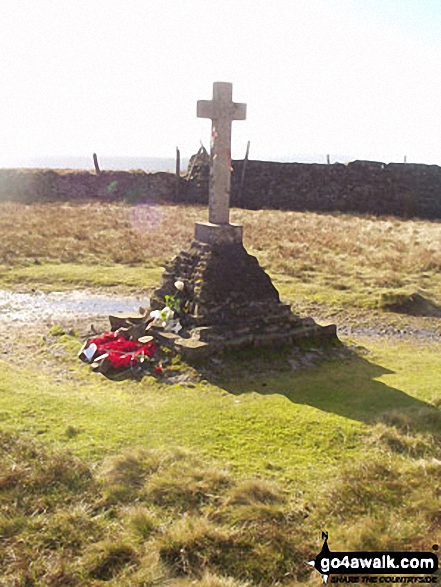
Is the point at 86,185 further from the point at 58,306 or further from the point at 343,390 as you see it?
the point at 343,390

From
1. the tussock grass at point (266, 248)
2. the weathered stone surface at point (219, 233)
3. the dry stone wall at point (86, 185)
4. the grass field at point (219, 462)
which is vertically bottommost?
the grass field at point (219, 462)

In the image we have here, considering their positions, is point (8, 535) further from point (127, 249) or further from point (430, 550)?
point (127, 249)

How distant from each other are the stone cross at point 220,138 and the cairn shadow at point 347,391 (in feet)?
8.90

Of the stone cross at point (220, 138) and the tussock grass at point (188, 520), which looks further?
the stone cross at point (220, 138)

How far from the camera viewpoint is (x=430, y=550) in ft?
13.9

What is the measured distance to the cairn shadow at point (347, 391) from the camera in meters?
6.49

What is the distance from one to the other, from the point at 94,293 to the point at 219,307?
507 cm

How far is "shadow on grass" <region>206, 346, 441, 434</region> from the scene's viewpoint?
6.52m

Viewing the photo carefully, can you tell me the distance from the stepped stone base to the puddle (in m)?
2.67

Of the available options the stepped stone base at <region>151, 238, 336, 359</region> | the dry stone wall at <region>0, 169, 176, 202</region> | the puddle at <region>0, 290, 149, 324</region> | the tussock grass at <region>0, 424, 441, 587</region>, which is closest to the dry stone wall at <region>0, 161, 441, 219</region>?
the dry stone wall at <region>0, 169, 176, 202</region>

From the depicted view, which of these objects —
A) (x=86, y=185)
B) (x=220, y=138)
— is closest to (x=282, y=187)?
(x=86, y=185)

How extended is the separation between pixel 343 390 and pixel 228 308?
2156 mm

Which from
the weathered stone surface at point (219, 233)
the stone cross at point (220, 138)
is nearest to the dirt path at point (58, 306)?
the weathered stone surface at point (219, 233)

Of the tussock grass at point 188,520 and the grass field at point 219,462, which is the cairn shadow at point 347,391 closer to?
the grass field at point 219,462
